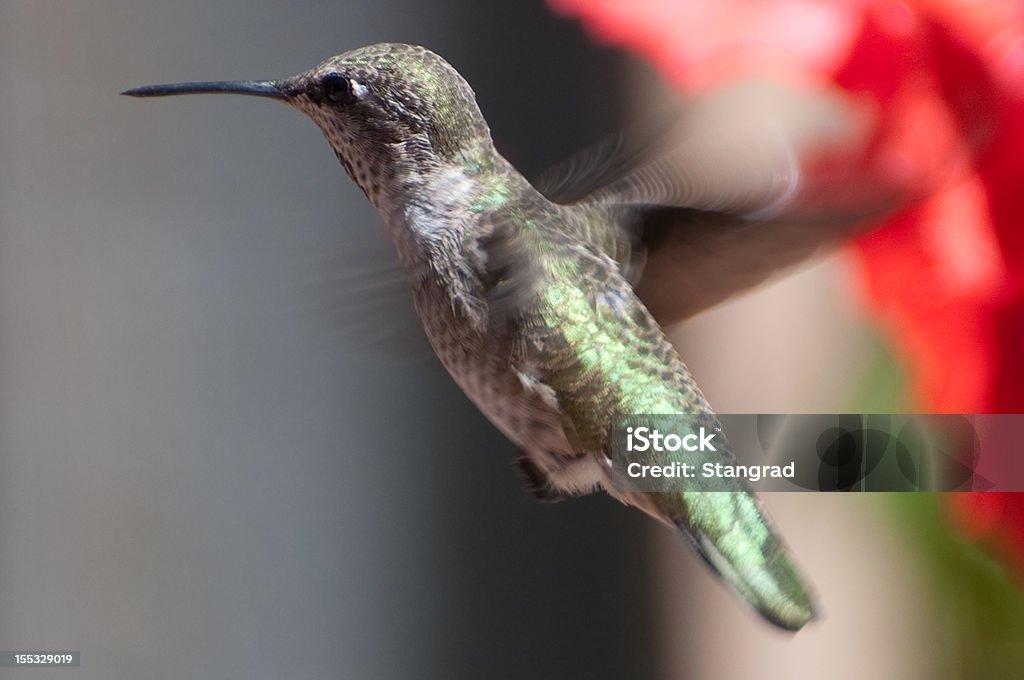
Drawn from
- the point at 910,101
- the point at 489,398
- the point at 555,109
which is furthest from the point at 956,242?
the point at 555,109

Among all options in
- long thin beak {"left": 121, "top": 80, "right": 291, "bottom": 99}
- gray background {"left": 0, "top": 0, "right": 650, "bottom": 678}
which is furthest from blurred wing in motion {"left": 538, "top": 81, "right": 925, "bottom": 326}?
gray background {"left": 0, "top": 0, "right": 650, "bottom": 678}

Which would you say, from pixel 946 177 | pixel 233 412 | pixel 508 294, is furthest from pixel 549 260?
pixel 233 412

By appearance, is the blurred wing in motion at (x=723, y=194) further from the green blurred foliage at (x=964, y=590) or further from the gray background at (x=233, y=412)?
the gray background at (x=233, y=412)

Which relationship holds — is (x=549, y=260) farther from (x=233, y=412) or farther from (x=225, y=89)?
(x=233, y=412)

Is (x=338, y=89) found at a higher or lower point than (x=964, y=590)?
higher

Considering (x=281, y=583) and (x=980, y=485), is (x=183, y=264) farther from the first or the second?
(x=980, y=485)

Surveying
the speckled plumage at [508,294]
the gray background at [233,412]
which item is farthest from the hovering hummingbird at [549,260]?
the gray background at [233,412]
